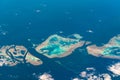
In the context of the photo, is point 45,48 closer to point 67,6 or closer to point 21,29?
point 21,29

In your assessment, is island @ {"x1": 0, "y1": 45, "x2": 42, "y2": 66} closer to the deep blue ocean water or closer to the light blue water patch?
the deep blue ocean water

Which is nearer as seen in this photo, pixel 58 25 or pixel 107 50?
pixel 107 50

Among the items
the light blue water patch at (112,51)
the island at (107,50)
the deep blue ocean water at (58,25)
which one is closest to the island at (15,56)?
the deep blue ocean water at (58,25)

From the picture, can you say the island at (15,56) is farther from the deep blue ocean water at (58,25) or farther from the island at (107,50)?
the island at (107,50)

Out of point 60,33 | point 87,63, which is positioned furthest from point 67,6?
point 87,63

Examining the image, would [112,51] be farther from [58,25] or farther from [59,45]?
[58,25]

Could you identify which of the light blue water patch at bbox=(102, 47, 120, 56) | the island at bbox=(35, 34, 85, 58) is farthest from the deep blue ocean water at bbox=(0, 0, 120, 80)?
the light blue water patch at bbox=(102, 47, 120, 56)

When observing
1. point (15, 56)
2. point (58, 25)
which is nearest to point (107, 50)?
point (58, 25)
